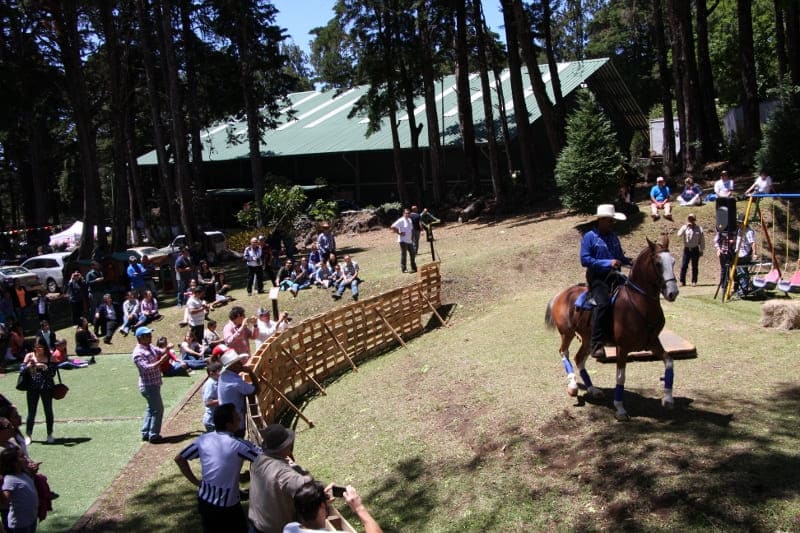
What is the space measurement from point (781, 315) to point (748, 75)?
766 inches

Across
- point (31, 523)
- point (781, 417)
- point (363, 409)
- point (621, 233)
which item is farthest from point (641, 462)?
point (621, 233)

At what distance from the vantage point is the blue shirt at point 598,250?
9531 millimetres

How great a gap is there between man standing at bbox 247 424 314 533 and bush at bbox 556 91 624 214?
20.4m

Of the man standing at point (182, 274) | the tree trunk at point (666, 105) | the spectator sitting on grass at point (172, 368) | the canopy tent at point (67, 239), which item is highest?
the tree trunk at point (666, 105)

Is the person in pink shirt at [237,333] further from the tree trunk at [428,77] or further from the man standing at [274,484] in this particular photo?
the tree trunk at [428,77]

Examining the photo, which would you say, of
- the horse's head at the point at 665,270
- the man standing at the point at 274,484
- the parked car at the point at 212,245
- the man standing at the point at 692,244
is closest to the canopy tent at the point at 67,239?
the parked car at the point at 212,245

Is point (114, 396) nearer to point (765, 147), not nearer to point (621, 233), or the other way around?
point (621, 233)

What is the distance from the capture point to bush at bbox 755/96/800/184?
77.2 ft

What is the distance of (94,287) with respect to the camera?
21.6 meters

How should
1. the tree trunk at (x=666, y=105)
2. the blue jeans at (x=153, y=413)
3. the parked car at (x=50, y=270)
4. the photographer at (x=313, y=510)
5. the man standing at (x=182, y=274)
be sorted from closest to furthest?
1. the photographer at (x=313, y=510)
2. the blue jeans at (x=153, y=413)
3. the man standing at (x=182, y=274)
4. the parked car at (x=50, y=270)
5. the tree trunk at (x=666, y=105)

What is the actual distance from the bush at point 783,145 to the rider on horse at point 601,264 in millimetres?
17250

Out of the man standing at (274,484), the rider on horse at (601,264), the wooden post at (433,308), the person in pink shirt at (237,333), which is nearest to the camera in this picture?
the man standing at (274,484)

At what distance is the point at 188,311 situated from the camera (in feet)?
56.6

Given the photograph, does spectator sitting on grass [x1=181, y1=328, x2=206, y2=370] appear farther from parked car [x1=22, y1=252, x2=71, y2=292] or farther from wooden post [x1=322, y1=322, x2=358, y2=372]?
parked car [x1=22, y1=252, x2=71, y2=292]
